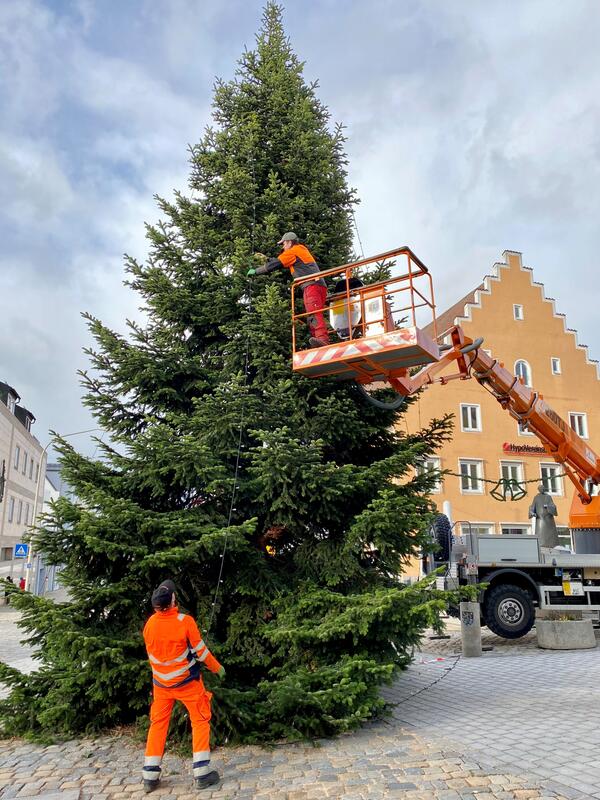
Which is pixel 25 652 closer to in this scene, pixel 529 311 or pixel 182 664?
pixel 182 664

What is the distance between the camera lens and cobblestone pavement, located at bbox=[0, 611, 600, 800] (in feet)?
16.4

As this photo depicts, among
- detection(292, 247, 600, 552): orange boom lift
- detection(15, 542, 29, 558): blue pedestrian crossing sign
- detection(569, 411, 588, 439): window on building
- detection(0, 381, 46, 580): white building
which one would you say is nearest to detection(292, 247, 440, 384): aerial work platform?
detection(292, 247, 600, 552): orange boom lift

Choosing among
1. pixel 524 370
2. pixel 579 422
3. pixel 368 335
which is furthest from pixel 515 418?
pixel 579 422

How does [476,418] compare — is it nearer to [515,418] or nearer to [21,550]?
[515,418]

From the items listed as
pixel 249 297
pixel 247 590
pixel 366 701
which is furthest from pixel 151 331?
pixel 366 701

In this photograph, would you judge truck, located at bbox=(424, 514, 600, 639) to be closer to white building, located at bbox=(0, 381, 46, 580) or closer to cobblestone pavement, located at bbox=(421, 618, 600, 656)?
cobblestone pavement, located at bbox=(421, 618, 600, 656)

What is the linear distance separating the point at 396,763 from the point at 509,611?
8.51 metres

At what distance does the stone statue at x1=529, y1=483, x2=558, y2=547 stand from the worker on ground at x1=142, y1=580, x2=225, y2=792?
1034 cm

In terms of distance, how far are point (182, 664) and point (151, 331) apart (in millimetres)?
4435

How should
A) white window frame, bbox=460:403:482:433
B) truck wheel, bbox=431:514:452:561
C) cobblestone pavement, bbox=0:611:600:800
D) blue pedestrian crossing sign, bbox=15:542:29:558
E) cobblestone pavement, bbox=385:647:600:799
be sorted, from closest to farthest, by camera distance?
cobblestone pavement, bbox=0:611:600:800
cobblestone pavement, bbox=385:647:600:799
truck wheel, bbox=431:514:452:561
blue pedestrian crossing sign, bbox=15:542:29:558
white window frame, bbox=460:403:482:433

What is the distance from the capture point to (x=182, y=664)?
5.39 m

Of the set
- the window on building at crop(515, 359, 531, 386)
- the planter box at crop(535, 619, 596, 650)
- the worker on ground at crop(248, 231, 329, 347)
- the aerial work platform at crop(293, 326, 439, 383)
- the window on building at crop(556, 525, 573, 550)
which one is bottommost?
the planter box at crop(535, 619, 596, 650)

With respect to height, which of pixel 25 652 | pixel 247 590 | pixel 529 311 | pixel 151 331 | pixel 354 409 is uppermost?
pixel 529 311

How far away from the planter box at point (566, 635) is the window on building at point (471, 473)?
758 inches
